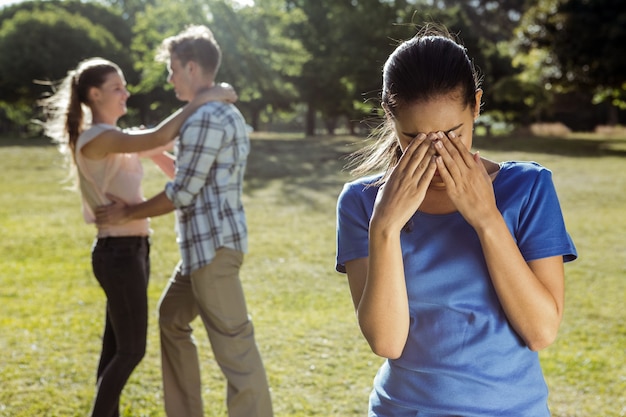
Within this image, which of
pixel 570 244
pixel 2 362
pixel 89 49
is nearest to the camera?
pixel 570 244

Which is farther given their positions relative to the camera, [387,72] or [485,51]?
[485,51]

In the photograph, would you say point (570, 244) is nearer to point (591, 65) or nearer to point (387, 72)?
point (387, 72)

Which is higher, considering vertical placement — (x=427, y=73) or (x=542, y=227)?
(x=427, y=73)

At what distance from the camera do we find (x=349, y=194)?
2.05 m

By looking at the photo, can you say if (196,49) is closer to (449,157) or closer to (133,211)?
(133,211)

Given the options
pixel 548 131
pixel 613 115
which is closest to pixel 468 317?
pixel 548 131

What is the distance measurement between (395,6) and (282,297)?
86.3ft

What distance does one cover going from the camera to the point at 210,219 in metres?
3.98

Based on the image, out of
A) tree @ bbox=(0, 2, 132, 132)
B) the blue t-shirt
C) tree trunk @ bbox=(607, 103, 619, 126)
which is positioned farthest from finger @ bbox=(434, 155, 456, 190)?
tree trunk @ bbox=(607, 103, 619, 126)

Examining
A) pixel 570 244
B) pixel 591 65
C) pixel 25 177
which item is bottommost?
pixel 25 177

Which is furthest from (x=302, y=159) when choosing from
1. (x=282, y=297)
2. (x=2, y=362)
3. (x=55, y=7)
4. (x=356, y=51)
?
(x=55, y=7)

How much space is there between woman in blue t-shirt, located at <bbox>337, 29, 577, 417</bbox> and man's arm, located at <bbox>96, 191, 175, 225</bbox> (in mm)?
2183

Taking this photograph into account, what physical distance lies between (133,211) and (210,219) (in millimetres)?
405

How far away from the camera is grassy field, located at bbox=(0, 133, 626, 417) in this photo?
5.36 metres
